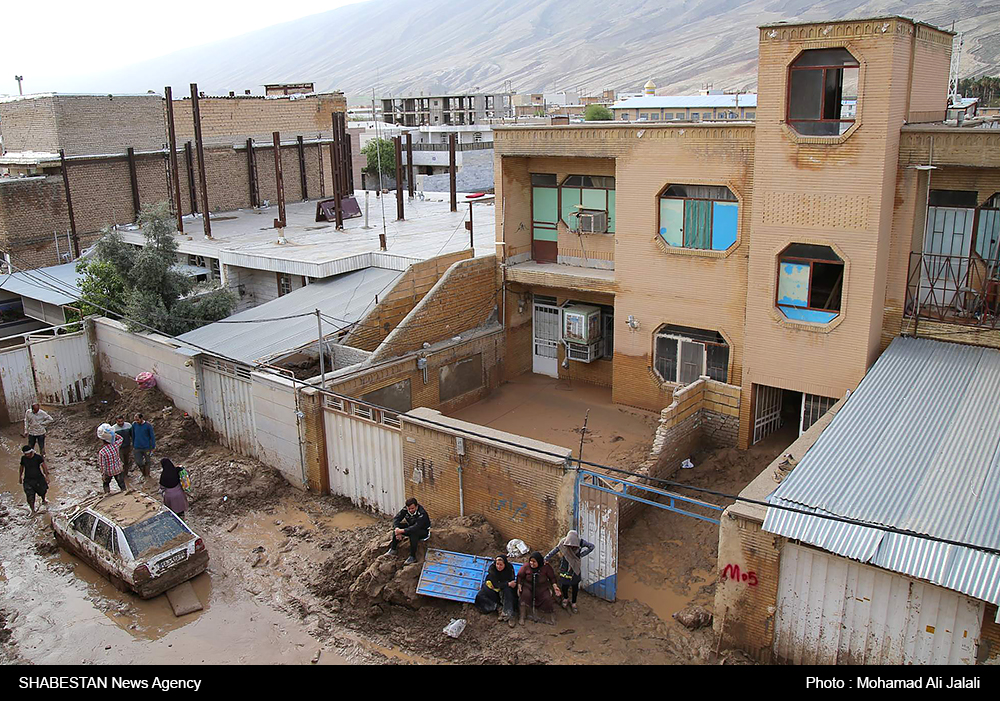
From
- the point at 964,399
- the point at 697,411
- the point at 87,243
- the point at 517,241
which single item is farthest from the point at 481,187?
the point at 964,399

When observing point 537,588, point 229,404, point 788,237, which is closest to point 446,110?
point 229,404

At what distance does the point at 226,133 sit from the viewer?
34969 mm

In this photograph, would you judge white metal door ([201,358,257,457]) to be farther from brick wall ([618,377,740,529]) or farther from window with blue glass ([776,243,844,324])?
window with blue glass ([776,243,844,324])

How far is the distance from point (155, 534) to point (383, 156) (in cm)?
6228

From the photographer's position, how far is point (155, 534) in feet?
41.9

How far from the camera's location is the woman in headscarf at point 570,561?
1146 cm

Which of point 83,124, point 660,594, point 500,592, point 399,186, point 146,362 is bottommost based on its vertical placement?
point 660,594

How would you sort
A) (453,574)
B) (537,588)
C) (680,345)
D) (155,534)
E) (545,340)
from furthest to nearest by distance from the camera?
(545,340), (680,345), (155,534), (453,574), (537,588)

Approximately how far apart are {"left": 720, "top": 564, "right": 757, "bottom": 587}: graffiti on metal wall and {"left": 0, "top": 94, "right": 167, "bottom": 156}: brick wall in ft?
97.1

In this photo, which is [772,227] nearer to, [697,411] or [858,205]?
[858,205]

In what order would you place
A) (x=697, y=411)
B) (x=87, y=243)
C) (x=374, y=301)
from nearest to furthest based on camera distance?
1. (x=697, y=411)
2. (x=374, y=301)
3. (x=87, y=243)

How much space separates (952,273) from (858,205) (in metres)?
2.36

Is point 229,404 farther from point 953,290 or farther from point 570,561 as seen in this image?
point 953,290

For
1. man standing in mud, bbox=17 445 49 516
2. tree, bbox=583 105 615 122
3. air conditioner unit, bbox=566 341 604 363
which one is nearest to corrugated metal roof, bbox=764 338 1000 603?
air conditioner unit, bbox=566 341 604 363
